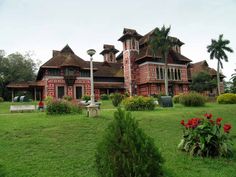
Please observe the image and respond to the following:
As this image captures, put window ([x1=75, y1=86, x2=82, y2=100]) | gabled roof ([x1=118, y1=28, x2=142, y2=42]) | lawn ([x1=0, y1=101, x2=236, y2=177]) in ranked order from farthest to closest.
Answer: gabled roof ([x1=118, y1=28, x2=142, y2=42])
window ([x1=75, y1=86, x2=82, y2=100])
lawn ([x1=0, y1=101, x2=236, y2=177])

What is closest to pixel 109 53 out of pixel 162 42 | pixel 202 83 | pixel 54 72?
pixel 162 42

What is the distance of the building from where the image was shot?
119ft

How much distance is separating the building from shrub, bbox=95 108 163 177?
107ft

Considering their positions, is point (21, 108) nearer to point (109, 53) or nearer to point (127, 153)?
point (127, 153)

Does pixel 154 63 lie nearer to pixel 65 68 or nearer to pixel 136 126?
pixel 65 68

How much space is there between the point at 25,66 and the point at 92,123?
4744 centimetres

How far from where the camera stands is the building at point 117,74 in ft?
119

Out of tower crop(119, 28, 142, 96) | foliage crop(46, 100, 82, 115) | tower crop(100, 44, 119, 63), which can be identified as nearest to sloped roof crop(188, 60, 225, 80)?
tower crop(119, 28, 142, 96)

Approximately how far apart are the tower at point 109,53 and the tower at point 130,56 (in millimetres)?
9704

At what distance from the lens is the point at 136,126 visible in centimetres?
417

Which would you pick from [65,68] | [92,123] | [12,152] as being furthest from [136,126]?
[65,68]

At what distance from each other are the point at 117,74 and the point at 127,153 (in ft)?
133

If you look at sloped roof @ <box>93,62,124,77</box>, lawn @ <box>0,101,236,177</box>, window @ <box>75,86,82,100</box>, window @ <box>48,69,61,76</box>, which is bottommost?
lawn @ <box>0,101,236,177</box>

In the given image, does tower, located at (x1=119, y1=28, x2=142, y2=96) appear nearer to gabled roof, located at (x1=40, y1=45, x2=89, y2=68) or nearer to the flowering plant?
gabled roof, located at (x1=40, y1=45, x2=89, y2=68)
